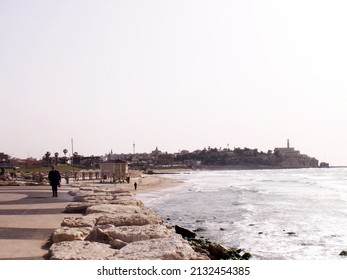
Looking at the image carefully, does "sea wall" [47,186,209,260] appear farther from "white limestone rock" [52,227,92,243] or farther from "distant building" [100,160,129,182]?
"distant building" [100,160,129,182]

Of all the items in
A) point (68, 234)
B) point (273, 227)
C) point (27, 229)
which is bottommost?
point (273, 227)

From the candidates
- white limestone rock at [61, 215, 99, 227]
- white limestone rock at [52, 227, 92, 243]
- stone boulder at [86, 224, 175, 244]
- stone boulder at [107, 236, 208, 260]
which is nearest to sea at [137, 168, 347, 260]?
white limestone rock at [61, 215, 99, 227]

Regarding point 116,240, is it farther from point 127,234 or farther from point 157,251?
A: point 157,251

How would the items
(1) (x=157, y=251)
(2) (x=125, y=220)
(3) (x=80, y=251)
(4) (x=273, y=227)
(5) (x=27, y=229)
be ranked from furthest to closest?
(4) (x=273, y=227), (5) (x=27, y=229), (2) (x=125, y=220), (3) (x=80, y=251), (1) (x=157, y=251)

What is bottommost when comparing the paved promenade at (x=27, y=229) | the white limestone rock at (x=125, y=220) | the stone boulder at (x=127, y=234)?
the paved promenade at (x=27, y=229)

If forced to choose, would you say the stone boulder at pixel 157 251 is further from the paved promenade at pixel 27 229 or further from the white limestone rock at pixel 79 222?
the white limestone rock at pixel 79 222

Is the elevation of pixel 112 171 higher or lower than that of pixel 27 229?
higher

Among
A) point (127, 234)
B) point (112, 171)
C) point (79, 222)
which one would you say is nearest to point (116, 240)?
point (127, 234)

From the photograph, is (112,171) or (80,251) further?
(112,171)

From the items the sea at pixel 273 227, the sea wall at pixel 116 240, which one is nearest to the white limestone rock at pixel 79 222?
the sea wall at pixel 116 240

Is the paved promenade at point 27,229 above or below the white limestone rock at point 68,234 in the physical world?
below

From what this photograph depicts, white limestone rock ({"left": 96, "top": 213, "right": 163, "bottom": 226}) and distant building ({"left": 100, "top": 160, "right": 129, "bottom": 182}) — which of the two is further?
distant building ({"left": 100, "top": 160, "right": 129, "bottom": 182})

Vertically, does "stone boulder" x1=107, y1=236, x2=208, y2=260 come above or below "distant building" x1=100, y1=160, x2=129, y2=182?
below
